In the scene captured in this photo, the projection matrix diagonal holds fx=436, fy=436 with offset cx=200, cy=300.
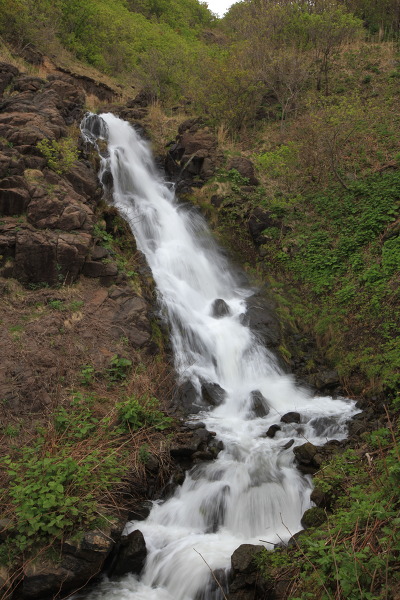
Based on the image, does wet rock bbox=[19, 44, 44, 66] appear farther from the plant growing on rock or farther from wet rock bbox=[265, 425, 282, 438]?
wet rock bbox=[265, 425, 282, 438]

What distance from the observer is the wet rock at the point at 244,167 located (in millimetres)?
14992

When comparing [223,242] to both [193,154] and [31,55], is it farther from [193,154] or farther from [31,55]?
[31,55]

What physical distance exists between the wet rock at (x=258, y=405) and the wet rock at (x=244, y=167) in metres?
8.51

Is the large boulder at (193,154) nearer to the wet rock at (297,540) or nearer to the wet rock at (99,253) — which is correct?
the wet rock at (99,253)

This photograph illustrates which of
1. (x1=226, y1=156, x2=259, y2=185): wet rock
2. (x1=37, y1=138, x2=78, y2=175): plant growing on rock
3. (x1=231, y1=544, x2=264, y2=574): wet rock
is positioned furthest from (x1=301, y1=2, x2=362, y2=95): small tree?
(x1=231, y1=544, x2=264, y2=574): wet rock

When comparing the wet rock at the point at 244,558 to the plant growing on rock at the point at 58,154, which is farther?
the plant growing on rock at the point at 58,154

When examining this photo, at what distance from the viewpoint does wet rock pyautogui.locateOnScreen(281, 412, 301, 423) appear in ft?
26.4

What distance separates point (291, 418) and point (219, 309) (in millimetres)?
3928

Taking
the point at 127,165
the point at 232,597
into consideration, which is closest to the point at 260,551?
the point at 232,597

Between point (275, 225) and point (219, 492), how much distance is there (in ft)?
29.8

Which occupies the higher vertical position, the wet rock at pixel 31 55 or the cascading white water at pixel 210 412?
the wet rock at pixel 31 55

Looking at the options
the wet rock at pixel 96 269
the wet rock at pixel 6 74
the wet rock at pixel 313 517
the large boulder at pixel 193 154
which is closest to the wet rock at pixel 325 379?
the wet rock at pixel 313 517

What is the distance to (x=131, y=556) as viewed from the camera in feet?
17.5

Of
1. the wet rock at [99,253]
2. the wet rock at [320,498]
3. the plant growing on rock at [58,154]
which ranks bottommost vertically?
the wet rock at [320,498]
